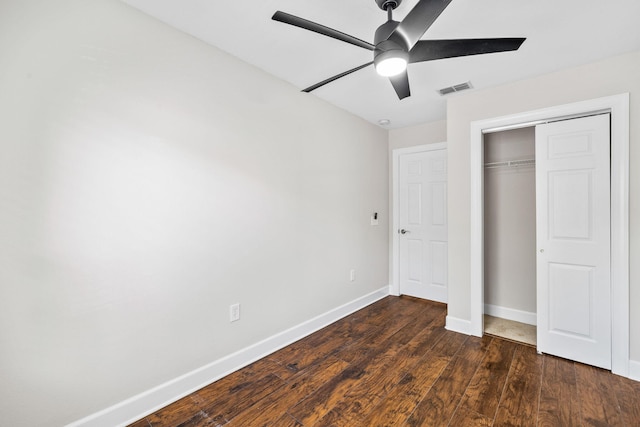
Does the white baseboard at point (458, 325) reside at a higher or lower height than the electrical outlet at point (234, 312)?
lower

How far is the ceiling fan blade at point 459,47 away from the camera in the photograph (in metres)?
1.40

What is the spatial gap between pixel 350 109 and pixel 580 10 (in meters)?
2.04

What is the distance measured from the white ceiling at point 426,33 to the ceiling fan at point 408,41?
1.08ft

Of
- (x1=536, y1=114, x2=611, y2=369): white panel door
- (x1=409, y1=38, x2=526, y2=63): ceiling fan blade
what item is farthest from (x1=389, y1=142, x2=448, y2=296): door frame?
(x1=409, y1=38, x2=526, y2=63): ceiling fan blade

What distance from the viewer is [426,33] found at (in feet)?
6.24

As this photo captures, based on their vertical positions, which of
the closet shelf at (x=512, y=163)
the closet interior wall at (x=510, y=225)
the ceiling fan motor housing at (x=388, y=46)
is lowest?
the closet interior wall at (x=510, y=225)

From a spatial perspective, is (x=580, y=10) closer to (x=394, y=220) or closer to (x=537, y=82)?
(x=537, y=82)

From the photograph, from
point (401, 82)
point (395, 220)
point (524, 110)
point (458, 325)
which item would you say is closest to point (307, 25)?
point (401, 82)

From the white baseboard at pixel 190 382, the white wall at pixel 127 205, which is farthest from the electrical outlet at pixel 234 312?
the white baseboard at pixel 190 382

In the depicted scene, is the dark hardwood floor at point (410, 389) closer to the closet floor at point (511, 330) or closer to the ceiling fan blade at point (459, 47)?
the closet floor at point (511, 330)

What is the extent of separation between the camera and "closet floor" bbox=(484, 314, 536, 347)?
272cm

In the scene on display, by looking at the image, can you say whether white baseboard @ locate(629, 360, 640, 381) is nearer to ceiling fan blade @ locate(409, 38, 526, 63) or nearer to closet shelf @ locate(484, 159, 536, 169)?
closet shelf @ locate(484, 159, 536, 169)

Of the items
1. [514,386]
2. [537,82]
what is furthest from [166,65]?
[514,386]

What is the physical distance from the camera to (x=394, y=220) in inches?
160
